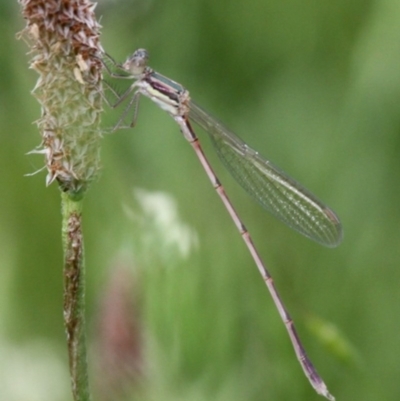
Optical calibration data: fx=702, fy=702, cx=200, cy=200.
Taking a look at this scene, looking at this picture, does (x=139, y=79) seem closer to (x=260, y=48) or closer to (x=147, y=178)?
(x=147, y=178)

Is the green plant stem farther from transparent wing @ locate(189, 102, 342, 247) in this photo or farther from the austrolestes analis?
transparent wing @ locate(189, 102, 342, 247)

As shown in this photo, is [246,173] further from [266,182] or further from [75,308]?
[75,308]

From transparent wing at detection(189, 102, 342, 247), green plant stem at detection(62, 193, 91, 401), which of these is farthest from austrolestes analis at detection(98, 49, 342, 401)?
green plant stem at detection(62, 193, 91, 401)

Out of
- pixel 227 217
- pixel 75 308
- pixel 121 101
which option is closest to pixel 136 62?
pixel 121 101

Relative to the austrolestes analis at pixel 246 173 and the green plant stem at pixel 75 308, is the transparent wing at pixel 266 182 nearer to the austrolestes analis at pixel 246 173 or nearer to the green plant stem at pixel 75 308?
the austrolestes analis at pixel 246 173

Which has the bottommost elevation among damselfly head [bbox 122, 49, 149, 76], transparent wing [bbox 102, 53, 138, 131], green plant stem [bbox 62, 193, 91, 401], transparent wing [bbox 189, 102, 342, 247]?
green plant stem [bbox 62, 193, 91, 401]

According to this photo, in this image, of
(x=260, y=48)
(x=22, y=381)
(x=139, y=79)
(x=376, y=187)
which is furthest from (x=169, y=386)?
(x=260, y=48)

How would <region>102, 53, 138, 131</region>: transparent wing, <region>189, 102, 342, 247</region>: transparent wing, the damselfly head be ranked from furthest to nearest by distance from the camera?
<region>189, 102, 342, 247</region>: transparent wing → the damselfly head → <region>102, 53, 138, 131</region>: transparent wing
